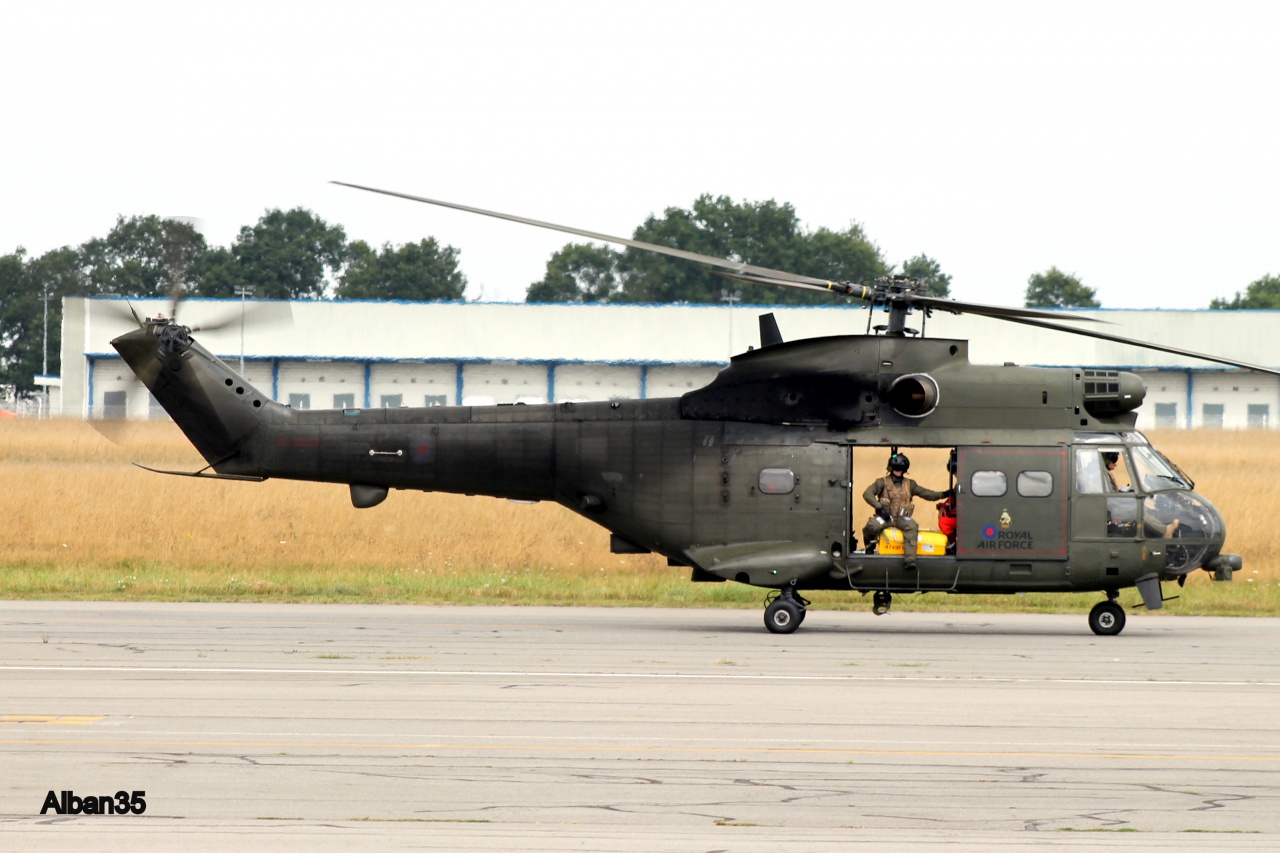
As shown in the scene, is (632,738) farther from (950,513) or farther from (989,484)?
(950,513)

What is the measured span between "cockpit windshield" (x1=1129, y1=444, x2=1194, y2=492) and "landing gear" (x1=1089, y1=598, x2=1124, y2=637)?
1.60 m

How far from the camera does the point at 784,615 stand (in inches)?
708

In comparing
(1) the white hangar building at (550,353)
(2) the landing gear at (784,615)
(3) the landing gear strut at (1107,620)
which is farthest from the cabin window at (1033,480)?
(1) the white hangar building at (550,353)

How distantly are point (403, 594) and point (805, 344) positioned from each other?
7986 millimetres

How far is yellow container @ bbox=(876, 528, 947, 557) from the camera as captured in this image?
1811 centimetres

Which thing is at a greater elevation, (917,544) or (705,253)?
(705,253)

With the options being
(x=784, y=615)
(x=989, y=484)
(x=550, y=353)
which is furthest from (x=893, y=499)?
(x=550, y=353)

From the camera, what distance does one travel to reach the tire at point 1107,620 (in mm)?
18234

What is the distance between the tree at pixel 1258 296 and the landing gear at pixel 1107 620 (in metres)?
105

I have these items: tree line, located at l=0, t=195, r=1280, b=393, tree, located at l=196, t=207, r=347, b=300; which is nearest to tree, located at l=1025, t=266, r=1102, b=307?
tree line, located at l=0, t=195, r=1280, b=393

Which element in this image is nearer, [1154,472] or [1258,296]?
[1154,472]

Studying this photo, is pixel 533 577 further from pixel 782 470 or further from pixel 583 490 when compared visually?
pixel 782 470

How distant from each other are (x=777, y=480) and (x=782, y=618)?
1.75 metres

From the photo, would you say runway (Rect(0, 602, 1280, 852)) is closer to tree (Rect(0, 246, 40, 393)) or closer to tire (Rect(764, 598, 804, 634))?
tire (Rect(764, 598, 804, 634))
